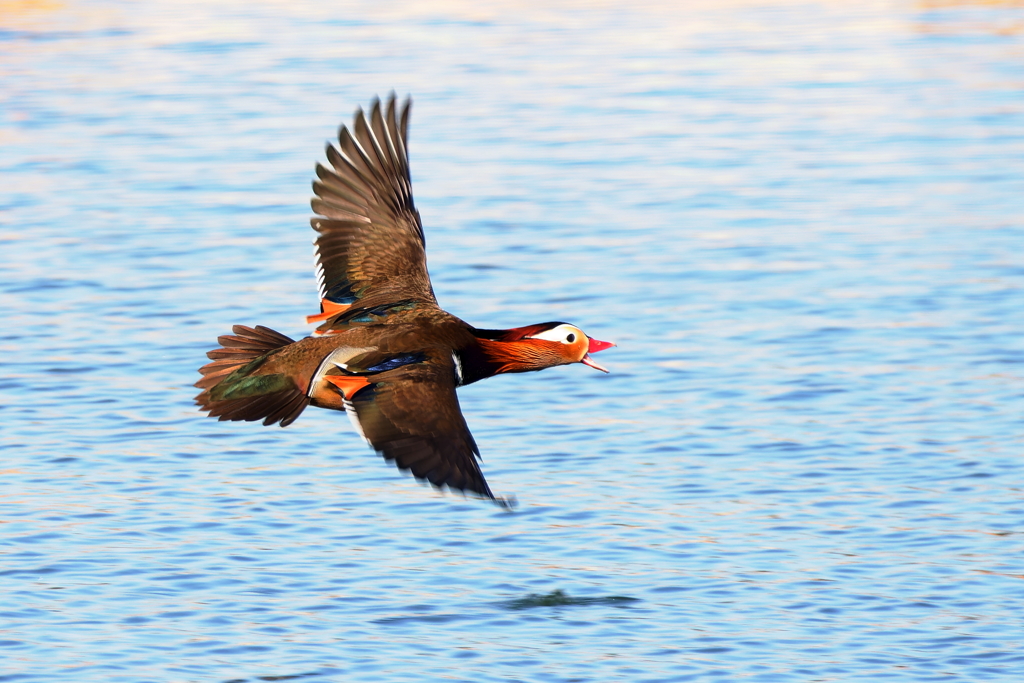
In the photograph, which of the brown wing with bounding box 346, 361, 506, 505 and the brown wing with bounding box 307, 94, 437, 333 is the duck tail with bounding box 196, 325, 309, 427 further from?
the brown wing with bounding box 307, 94, 437, 333

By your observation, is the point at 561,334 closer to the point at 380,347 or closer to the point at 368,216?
the point at 380,347

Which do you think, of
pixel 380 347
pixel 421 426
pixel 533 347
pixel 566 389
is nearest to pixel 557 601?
pixel 533 347

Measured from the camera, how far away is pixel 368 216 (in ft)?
29.5

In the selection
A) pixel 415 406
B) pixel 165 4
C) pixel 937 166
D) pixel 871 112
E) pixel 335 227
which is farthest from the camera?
pixel 165 4

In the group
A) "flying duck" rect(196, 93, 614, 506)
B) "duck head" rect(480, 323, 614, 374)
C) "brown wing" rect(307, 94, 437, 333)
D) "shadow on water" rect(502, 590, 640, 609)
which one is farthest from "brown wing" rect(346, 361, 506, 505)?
"shadow on water" rect(502, 590, 640, 609)

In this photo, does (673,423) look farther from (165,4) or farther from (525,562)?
(165,4)

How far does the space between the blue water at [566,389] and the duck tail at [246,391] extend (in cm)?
108

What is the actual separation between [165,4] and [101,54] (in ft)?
17.9

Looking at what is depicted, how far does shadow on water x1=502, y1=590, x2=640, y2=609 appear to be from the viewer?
340 inches

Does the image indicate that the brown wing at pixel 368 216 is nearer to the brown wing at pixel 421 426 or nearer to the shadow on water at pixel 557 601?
the brown wing at pixel 421 426

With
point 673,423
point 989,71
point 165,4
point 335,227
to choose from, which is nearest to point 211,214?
point 673,423

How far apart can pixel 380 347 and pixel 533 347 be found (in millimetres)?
775

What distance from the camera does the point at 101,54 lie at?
25375mm

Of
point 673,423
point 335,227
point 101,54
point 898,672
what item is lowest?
point 898,672
